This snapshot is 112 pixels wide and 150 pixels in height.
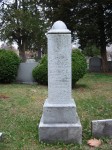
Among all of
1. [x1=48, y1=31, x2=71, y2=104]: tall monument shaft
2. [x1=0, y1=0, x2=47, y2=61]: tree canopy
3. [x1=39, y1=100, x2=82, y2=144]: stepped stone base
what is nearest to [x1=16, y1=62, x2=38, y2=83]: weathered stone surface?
[x1=48, y1=31, x2=71, y2=104]: tall monument shaft

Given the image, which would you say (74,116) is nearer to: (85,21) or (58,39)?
(58,39)

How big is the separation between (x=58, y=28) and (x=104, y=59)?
19.0 m

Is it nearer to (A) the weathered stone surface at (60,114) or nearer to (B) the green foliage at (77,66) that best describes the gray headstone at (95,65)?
(B) the green foliage at (77,66)

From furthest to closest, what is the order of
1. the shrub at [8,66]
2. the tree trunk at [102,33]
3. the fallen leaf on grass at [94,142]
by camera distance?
the tree trunk at [102,33] < the shrub at [8,66] < the fallen leaf on grass at [94,142]

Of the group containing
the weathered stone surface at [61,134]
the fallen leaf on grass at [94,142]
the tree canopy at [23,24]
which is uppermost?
the tree canopy at [23,24]

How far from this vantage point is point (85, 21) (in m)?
23.5

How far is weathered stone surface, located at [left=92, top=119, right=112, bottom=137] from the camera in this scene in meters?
5.60

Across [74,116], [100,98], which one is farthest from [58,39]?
[100,98]

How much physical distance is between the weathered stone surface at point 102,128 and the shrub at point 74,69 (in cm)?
727

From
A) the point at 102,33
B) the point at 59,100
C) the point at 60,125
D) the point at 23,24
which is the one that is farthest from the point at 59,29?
the point at 23,24

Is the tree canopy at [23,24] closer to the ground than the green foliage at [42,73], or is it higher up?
higher up

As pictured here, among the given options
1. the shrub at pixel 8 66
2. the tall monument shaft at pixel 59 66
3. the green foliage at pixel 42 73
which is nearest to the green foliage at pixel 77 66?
the green foliage at pixel 42 73

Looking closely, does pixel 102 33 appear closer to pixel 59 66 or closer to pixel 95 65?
pixel 95 65

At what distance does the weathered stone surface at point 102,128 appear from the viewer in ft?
18.4
